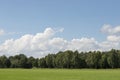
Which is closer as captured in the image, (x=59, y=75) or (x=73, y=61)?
(x=59, y=75)

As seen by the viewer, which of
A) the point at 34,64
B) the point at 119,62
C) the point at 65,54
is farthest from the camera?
the point at 34,64

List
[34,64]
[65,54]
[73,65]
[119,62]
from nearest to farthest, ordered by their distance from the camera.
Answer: [119,62] → [73,65] → [65,54] → [34,64]

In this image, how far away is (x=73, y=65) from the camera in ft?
500

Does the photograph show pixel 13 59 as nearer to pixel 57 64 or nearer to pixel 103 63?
pixel 57 64

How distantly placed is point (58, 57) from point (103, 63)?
112 ft

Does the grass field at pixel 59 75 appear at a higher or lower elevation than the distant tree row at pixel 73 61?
lower

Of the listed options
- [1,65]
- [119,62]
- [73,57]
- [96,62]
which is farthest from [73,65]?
[1,65]

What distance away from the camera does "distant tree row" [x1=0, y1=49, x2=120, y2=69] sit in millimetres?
142250

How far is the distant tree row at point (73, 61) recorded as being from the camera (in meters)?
142

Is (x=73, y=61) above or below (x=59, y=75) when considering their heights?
above

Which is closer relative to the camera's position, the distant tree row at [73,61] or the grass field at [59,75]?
the grass field at [59,75]

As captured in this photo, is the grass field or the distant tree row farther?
the distant tree row

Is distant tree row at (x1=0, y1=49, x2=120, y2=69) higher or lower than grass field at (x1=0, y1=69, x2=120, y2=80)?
higher

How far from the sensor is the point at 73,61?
497 ft
